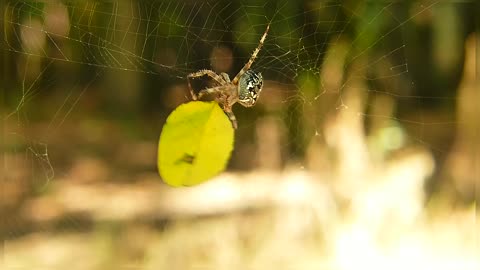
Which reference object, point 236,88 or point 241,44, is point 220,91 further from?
point 241,44

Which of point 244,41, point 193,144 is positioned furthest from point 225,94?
point 244,41

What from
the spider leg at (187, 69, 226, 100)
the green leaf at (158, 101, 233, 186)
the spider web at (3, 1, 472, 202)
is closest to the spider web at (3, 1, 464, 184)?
the spider web at (3, 1, 472, 202)

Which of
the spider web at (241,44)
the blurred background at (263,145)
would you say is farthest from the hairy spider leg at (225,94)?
the blurred background at (263,145)

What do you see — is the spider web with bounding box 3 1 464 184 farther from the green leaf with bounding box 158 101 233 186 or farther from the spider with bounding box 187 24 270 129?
the green leaf with bounding box 158 101 233 186

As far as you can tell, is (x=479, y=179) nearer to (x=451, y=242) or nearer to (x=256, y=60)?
(x=451, y=242)

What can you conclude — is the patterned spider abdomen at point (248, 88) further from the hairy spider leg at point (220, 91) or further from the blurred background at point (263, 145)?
the blurred background at point (263, 145)
